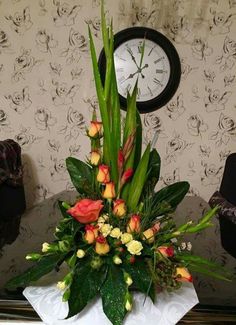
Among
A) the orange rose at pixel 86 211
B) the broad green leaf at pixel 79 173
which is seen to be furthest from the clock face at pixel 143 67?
the orange rose at pixel 86 211

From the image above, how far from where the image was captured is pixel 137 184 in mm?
856

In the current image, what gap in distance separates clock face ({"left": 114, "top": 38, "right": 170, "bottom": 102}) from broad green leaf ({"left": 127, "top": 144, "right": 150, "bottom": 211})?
156 cm

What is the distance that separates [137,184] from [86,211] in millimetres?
164

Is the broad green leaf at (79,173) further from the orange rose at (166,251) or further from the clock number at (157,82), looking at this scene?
the clock number at (157,82)

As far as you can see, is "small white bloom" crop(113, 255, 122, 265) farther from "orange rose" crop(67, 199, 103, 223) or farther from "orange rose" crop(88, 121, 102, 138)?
"orange rose" crop(88, 121, 102, 138)

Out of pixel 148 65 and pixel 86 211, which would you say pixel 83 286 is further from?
pixel 148 65

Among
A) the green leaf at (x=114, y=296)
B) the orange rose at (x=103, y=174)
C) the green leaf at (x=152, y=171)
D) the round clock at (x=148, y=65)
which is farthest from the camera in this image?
the round clock at (x=148, y=65)

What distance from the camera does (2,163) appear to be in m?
1.97

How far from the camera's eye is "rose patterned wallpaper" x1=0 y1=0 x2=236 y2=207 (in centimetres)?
233

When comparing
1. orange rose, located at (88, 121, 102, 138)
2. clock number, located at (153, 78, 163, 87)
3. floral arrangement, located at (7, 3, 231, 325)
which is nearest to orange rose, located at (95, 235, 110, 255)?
floral arrangement, located at (7, 3, 231, 325)

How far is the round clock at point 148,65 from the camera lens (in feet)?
7.62

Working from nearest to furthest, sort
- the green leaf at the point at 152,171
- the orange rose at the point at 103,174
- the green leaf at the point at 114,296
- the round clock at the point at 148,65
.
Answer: the green leaf at the point at 114,296, the orange rose at the point at 103,174, the green leaf at the point at 152,171, the round clock at the point at 148,65

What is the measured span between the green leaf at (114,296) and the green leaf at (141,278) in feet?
0.08

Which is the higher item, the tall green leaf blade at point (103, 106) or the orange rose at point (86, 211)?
the tall green leaf blade at point (103, 106)
